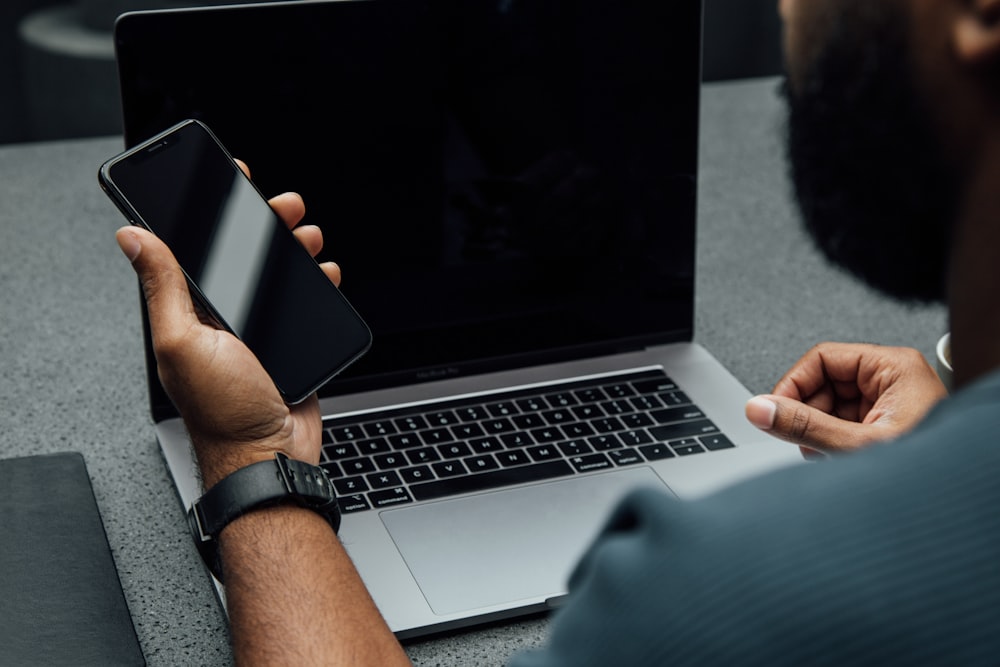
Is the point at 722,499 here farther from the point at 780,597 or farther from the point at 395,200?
the point at 395,200

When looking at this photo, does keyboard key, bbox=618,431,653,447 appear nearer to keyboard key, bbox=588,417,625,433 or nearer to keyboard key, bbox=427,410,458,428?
keyboard key, bbox=588,417,625,433

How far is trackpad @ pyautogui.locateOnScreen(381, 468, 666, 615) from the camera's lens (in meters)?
0.66

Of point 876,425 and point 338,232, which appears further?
point 338,232

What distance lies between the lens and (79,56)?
254cm

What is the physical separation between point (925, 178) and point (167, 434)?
580 mm

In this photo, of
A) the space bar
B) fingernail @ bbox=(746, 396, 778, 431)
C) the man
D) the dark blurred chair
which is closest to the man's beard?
the man

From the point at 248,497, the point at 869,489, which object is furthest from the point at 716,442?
the point at 869,489

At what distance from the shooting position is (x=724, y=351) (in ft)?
3.18

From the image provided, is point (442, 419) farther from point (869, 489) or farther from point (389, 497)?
point (869, 489)

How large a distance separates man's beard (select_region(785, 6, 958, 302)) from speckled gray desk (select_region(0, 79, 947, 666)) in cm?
6

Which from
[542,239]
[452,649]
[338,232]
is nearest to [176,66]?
[338,232]

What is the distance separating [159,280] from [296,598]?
208 millimetres

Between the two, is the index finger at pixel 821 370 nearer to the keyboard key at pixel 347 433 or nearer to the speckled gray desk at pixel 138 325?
the speckled gray desk at pixel 138 325

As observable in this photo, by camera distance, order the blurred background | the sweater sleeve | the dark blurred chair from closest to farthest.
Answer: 1. the sweater sleeve
2. the blurred background
3. the dark blurred chair
